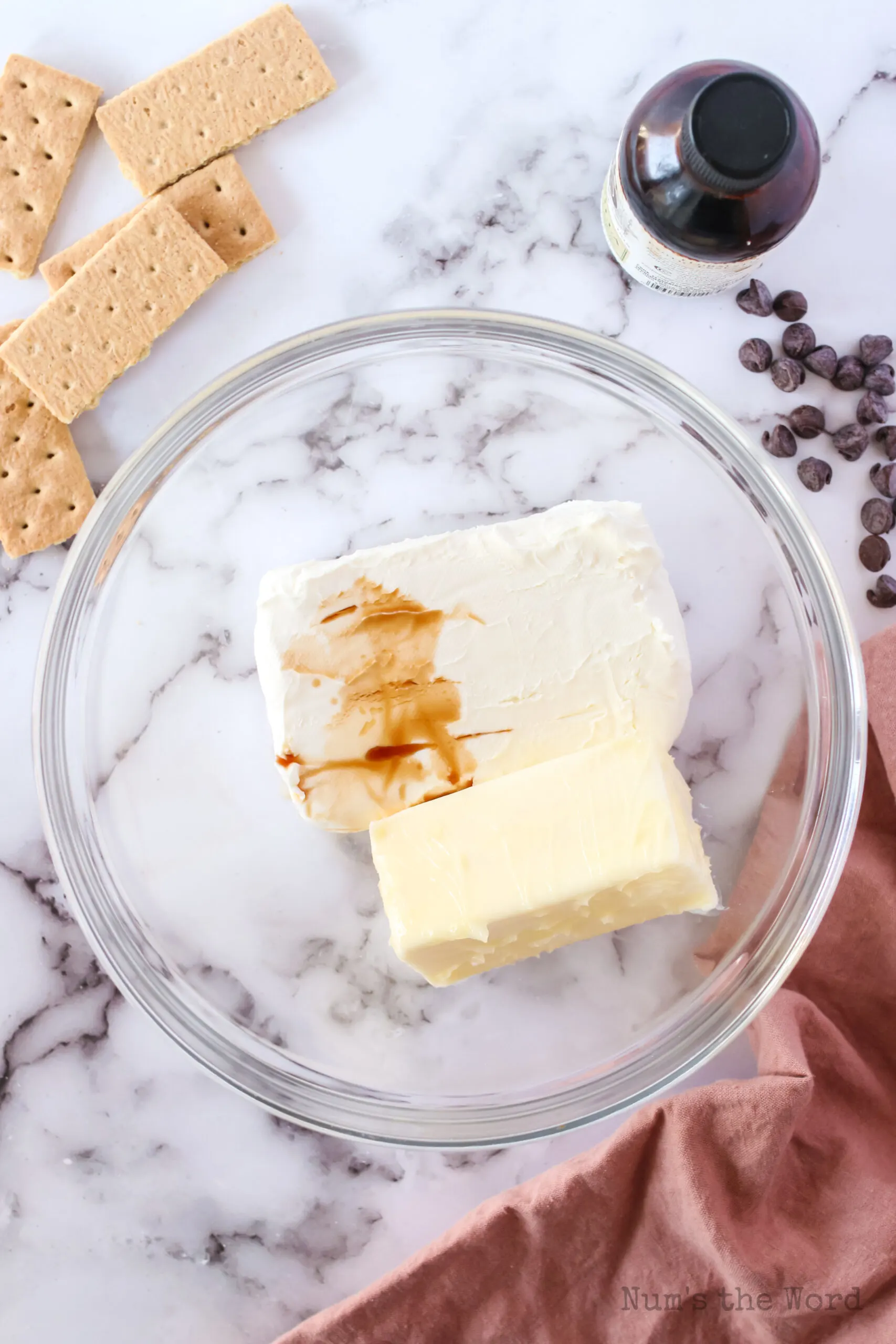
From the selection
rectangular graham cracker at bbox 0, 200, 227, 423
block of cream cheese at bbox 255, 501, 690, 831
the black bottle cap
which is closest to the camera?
the black bottle cap

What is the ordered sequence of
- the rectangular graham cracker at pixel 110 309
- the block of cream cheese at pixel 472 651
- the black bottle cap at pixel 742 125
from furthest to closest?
the rectangular graham cracker at pixel 110 309
the block of cream cheese at pixel 472 651
the black bottle cap at pixel 742 125

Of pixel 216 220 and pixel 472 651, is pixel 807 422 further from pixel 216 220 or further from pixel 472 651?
pixel 216 220

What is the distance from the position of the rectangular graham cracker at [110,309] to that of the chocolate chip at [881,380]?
28.9 inches

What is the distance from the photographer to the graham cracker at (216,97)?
1087 mm

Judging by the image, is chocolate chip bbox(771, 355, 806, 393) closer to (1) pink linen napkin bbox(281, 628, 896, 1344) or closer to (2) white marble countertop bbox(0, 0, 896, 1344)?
(2) white marble countertop bbox(0, 0, 896, 1344)

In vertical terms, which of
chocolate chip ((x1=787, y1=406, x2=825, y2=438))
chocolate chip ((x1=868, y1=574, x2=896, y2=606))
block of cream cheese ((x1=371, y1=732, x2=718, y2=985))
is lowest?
block of cream cheese ((x1=371, y1=732, x2=718, y2=985))

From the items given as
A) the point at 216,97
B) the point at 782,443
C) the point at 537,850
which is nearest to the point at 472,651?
the point at 537,850

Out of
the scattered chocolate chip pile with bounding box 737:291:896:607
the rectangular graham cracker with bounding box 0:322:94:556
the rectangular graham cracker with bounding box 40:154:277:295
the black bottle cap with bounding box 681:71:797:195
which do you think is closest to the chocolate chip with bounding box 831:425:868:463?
the scattered chocolate chip pile with bounding box 737:291:896:607

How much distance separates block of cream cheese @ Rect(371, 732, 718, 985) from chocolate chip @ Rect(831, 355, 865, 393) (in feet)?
1.62

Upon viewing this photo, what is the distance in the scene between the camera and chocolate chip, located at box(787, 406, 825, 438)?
109 centimetres

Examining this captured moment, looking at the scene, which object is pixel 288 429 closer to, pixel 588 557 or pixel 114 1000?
pixel 588 557

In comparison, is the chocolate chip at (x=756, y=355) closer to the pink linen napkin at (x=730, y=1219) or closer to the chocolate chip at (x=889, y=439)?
the chocolate chip at (x=889, y=439)

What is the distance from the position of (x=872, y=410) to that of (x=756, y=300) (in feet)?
0.59

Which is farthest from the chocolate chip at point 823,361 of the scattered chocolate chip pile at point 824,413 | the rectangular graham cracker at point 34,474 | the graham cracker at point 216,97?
the rectangular graham cracker at point 34,474
